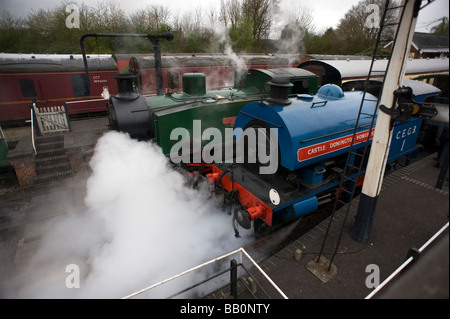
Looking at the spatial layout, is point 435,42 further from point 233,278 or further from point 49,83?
point 49,83

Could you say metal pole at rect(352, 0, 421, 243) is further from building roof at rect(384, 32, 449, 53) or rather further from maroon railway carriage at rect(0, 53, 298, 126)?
maroon railway carriage at rect(0, 53, 298, 126)

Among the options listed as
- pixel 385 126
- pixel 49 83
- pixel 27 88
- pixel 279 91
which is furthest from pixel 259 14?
pixel 385 126

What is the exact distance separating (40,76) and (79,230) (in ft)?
28.8

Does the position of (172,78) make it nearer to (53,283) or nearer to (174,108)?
(174,108)

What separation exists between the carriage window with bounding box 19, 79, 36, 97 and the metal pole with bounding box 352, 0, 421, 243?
13.1 meters

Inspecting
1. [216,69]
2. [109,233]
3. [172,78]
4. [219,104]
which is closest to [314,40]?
[216,69]

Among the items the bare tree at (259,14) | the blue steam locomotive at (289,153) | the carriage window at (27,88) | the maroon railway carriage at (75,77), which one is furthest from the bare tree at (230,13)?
the blue steam locomotive at (289,153)

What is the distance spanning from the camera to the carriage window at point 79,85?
11.8 m

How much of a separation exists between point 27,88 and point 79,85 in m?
1.99

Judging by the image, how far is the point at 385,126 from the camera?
384 centimetres

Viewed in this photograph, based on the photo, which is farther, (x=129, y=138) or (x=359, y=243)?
(x=129, y=138)

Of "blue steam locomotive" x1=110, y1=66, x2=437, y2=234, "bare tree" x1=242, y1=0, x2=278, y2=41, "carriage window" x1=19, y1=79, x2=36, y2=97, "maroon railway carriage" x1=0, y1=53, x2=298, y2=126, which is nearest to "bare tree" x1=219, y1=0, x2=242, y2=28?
"bare tree" x1=242, y1=0, x2=278, y2=41

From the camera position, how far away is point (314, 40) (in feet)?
87.2

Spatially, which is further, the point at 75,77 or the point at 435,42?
the point at 75,77
